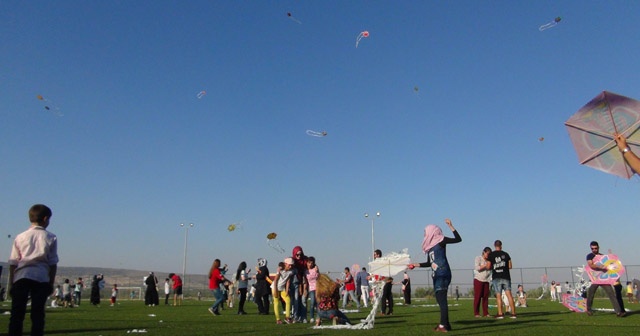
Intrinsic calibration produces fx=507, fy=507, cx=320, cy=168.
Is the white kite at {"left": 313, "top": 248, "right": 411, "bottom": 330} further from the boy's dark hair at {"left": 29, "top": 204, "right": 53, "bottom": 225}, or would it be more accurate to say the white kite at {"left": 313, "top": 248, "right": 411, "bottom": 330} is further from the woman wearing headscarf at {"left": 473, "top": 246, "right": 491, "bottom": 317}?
the boy's dark hair at {"left": 29, "top": 204, "right": 53, "bottom": 225}

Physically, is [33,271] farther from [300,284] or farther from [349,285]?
[349,285]

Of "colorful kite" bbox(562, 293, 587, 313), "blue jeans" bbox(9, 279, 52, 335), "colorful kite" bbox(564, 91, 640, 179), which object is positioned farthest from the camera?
"colorful kite" bbox(562, 293, 587, 313)

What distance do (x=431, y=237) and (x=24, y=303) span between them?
6937 mm

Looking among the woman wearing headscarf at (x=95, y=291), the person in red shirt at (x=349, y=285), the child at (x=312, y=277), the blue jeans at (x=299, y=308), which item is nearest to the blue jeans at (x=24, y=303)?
the child at (x=312, y=277)

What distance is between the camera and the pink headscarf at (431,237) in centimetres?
988

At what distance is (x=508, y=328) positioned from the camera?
9820mm

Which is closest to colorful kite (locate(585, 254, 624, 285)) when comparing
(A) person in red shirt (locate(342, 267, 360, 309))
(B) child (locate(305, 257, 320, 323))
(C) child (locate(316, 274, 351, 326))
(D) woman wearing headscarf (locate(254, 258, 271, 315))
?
(C) child (locate(316, 274, 351, 326))

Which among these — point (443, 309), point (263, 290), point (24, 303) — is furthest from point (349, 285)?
point (24, 303)

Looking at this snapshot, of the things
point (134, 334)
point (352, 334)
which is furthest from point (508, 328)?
point (134, 334)

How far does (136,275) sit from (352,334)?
152953mm

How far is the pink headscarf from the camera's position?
9.88 metres

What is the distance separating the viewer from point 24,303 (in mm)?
5793

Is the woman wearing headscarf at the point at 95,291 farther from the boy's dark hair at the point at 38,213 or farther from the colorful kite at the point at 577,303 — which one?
the boy's dark hair at the point at 38,213

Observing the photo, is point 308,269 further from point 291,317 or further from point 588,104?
point 588,104
